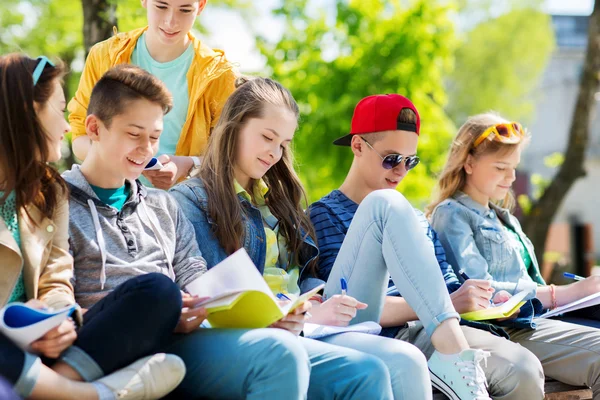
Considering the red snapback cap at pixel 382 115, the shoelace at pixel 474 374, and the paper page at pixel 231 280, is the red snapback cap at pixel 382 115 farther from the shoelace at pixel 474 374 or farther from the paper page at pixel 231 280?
the paper page at pixel 231 280

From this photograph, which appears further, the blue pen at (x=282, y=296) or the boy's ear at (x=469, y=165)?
the boy's ear at (x=469, y=165)

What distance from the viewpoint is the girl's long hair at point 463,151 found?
13.6 feet

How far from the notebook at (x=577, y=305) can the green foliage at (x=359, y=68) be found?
7.60 meters

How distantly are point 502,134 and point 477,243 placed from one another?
631 millimetres

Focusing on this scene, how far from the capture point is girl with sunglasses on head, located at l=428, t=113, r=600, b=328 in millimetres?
3936

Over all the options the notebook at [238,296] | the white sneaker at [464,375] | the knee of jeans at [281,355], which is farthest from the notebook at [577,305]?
the knee of jeans at [281,355]

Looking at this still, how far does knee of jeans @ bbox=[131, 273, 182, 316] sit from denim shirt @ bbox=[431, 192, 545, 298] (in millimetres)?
1963

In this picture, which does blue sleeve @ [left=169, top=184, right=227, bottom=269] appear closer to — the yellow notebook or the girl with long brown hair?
the girl with long brown hair

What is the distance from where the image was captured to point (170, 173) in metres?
3.34

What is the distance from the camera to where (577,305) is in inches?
149

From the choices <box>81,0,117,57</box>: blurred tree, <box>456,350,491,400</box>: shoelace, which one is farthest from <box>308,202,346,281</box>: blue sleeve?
<box>81,0,117,57</box>: blurred tree

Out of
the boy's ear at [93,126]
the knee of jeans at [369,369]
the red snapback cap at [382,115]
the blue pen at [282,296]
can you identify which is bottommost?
the knee of jeans at [369,369]

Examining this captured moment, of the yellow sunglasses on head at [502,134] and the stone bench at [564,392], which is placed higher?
the yellow sunglasses on head at [502,134]

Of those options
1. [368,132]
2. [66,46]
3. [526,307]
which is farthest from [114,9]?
[66,46]
